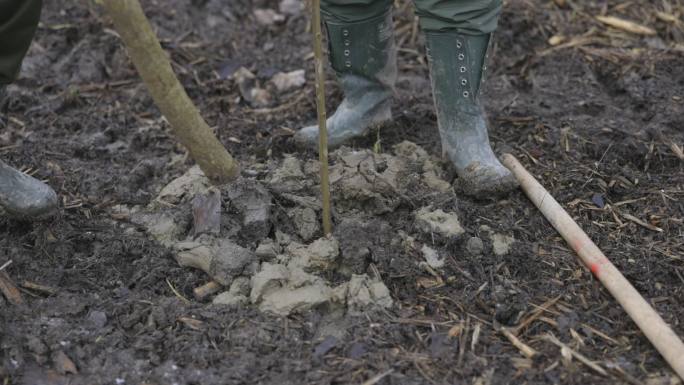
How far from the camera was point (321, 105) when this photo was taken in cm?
229

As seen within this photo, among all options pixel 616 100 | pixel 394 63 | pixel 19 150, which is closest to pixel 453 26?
pixel 394 63

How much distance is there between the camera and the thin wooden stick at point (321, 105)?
2.16 meters

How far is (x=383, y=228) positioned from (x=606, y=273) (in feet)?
2.55

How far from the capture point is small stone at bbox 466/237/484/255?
2.55 meters

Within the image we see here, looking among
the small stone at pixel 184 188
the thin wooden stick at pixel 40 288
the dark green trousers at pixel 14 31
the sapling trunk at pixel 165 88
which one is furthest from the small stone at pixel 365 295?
the dark green trousers at pixel 14 31

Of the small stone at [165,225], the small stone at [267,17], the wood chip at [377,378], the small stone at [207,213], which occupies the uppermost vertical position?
the small stone at [207,213]

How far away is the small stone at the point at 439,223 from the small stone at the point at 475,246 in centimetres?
5

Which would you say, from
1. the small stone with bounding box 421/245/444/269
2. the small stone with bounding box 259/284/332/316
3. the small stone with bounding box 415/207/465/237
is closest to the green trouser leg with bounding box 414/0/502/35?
the small stone with bounding box 415/207/465/237

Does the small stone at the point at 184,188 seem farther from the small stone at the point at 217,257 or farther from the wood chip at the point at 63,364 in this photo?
the wood chip at the point at 63,364

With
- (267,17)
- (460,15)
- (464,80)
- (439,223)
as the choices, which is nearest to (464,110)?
(464,80)

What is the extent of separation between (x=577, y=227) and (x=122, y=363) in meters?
1.64

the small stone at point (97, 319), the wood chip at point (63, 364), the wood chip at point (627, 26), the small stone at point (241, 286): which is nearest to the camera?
the wood chip at point (63, 364)

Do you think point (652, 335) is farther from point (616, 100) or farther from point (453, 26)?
point (616, 100)

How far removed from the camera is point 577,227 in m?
2.60
